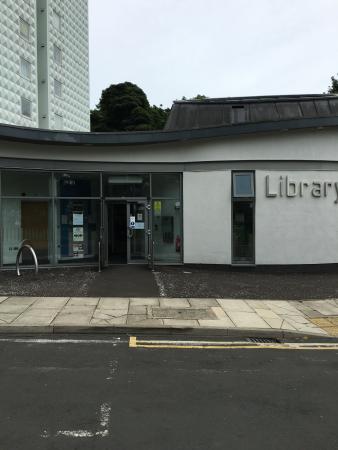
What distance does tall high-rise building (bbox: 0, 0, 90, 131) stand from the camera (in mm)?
30312

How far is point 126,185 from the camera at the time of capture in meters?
14.9

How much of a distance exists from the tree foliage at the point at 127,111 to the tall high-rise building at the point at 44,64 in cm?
628

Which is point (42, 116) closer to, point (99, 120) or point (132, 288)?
point (99, 120)

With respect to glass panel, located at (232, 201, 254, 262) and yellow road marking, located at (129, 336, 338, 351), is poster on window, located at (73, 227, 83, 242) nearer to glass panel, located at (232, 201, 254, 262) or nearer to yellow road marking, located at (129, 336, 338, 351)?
glass panel, located at (232, 201, 254, 262)


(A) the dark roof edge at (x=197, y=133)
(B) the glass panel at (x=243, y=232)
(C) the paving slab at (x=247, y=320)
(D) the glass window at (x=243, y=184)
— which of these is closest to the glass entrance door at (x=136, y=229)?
(A) the dark roof edge at (x=197, y=133)

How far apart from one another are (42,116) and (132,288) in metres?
27.3

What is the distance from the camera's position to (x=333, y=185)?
14.8m

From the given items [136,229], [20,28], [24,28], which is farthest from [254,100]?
[24,28]

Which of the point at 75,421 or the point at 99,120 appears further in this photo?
the point at 99,120

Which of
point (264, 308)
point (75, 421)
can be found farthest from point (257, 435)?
point (264, 308)

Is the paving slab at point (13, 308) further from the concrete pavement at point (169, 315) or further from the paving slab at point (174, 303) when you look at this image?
the paving slab at point (174, 303)

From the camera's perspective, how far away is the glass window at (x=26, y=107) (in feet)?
103

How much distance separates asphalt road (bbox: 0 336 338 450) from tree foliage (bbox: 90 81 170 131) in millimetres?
42402

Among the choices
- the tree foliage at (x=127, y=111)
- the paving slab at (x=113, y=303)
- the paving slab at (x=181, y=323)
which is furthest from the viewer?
the tree foliage at (x=127, y=111)
